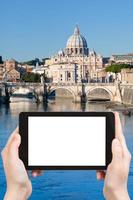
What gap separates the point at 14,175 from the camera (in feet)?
2.02

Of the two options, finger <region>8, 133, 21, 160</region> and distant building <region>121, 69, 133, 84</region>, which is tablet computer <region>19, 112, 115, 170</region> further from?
distant building <region>121, 69, 133, 84</region>

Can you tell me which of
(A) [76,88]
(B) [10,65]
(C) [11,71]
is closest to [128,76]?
(A) [76,88]

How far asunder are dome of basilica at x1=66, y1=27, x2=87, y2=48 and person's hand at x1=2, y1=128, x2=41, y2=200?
46299mm

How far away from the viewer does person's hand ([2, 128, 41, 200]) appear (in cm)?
61

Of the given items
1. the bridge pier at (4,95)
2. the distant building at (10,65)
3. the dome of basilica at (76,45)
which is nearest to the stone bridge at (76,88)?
the bridge pier at (4,95)

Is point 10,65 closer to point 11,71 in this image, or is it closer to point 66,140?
point 11,71

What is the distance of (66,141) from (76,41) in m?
46.3

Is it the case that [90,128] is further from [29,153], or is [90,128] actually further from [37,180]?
[37,180]

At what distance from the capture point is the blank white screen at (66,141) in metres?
0.64

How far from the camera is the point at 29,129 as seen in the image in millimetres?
654

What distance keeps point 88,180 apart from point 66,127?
21.8 feet

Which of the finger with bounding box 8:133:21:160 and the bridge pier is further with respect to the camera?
the bridge pier

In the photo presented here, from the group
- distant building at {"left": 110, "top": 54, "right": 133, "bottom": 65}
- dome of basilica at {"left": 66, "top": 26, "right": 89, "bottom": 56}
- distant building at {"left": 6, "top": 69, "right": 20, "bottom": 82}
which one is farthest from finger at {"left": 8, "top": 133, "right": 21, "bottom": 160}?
distant building at {"left": 110, "top": 54, "right": 133, "bottom": 65}

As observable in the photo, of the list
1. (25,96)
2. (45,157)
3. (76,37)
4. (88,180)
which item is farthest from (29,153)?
(76,37)
